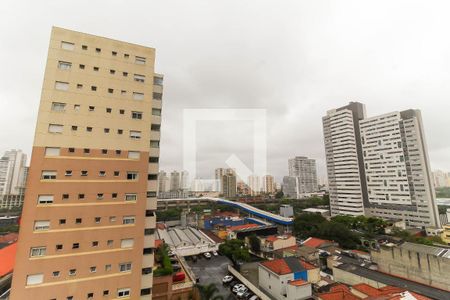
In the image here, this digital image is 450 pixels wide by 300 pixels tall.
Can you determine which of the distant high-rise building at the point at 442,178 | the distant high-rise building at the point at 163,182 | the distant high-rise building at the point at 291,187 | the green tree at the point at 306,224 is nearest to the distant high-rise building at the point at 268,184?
the distant high-rise building at the point at 291,187

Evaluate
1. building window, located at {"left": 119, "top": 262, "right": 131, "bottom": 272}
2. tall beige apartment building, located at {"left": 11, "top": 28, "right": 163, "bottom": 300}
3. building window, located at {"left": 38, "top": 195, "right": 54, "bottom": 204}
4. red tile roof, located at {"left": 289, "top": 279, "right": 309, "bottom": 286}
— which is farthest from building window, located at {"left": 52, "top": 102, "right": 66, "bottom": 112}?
red tile roof, located at {"left": 289, "top": 279, "right": 309, "bottom": 286}

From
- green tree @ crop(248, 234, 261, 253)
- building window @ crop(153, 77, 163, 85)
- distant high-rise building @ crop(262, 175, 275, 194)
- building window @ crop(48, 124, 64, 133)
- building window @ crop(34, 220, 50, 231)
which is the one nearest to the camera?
building window @ crop(34, 220, 50, 231)

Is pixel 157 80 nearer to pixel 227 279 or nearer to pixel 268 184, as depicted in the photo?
pixel 227 279

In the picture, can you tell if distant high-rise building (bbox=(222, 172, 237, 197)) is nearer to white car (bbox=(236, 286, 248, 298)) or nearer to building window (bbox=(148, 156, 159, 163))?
white car (bbox=(236, 286, 248, 298))

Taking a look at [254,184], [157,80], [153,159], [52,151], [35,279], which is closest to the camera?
[35,279]

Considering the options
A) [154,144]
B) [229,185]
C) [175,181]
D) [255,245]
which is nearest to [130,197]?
[154,144]

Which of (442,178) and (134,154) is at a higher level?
(442,178)

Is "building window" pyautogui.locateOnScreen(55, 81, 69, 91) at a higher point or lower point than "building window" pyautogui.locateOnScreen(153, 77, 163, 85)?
lower
